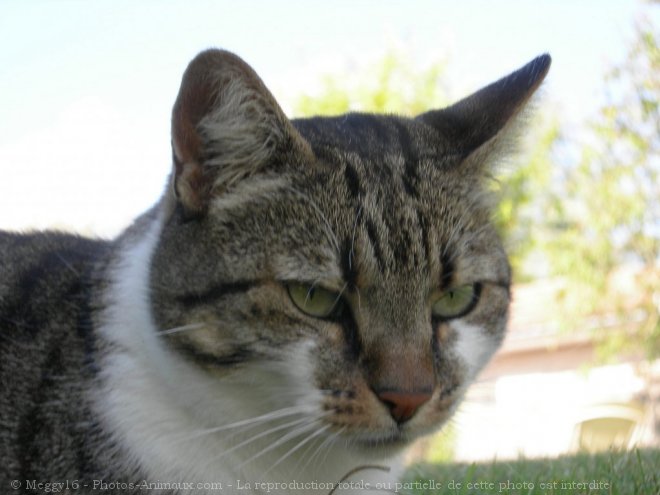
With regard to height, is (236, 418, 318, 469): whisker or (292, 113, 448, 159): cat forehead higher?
(292, 113, 448, 159): cat forehead

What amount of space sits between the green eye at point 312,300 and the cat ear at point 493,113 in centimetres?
93

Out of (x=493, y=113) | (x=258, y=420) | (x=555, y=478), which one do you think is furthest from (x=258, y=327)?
(x=555, y=478)

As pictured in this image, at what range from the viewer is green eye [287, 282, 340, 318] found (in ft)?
7.66

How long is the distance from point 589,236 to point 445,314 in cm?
1287

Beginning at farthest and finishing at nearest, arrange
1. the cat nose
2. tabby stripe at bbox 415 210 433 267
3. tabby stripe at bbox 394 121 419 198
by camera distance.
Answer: tabby stripe at bbox 394 121 419 198 → tabby stripe at bbox 415 210 433 267 → the cat nose

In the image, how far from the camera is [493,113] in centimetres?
291

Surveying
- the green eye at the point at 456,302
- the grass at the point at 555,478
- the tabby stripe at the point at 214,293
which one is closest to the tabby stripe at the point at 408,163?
the green eye at the point at 456,302

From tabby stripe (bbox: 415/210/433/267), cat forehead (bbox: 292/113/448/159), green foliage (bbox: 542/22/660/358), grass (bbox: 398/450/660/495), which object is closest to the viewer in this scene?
tabby stripe (bbox: 415/210/433/267)

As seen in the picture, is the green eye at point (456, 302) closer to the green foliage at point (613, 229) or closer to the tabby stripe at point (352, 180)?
the tabby stripe at point (352, 180)

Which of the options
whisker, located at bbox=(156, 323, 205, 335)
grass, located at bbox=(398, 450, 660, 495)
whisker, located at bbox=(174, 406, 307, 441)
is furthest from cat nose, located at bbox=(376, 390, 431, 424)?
grass, located at bbox=(398, 450, 660, 495)

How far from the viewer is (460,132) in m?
3.02

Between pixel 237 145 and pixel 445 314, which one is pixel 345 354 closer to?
pixel 445 314

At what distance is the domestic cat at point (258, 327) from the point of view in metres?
2.27

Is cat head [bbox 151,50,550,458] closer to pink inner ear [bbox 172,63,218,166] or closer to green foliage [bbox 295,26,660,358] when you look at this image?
pink inner ear [bbox 172,63,218,166]
